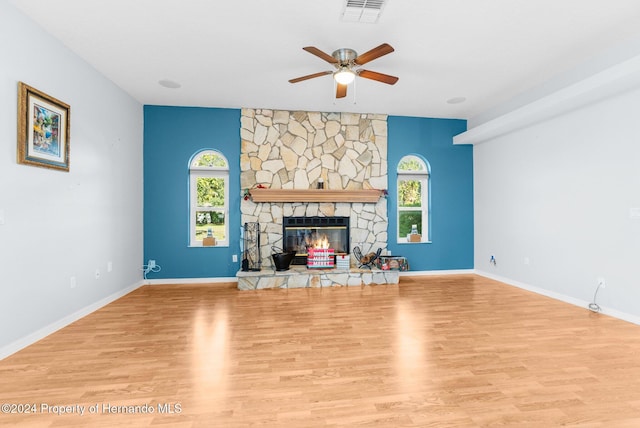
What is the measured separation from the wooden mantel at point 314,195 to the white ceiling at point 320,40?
1558 millimetres

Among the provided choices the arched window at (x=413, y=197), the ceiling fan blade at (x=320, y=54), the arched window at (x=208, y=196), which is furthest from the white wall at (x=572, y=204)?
the arched window at (x=208, y=196)

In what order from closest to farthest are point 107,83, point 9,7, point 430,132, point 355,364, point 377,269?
1. point 355,364
2. point 9,7
3. point 107,83
4. point 377,269
5. point 430,132

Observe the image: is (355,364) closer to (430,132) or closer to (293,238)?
(293,238)

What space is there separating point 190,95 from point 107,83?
102 cm

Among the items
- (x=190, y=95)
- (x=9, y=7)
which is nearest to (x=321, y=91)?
(x=190, y=95)

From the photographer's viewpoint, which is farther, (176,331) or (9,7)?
(176,331)

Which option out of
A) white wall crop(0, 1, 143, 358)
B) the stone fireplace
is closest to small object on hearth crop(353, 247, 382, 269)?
the stone fireplace

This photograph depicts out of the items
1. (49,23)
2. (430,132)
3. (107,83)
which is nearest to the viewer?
(49,23)

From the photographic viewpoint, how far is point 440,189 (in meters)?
5.84

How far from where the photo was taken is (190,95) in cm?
465

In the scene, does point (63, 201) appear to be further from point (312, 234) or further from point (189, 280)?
point (312, 234)

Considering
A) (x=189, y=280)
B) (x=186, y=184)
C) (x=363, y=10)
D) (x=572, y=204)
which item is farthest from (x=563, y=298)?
(x=186, y=184)

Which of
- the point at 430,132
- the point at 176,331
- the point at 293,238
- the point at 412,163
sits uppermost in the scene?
the point at 430,132

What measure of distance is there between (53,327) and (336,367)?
2754mm
